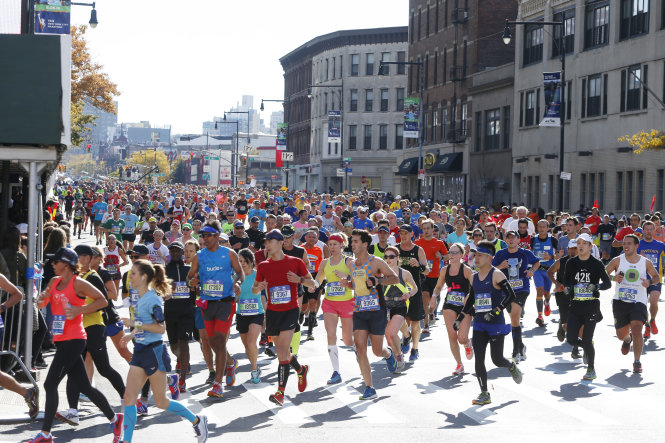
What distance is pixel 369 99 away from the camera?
98438 mm

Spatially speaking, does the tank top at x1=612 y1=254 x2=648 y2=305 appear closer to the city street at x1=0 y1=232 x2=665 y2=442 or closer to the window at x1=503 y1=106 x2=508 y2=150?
the city street at x1=0 y1=232 x2=665 y2=442

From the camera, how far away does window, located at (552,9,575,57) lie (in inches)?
1918

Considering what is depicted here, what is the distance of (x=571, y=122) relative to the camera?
160 ft

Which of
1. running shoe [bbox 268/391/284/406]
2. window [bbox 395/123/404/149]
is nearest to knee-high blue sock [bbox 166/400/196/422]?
running shoe [bbox 268/391/284/406]

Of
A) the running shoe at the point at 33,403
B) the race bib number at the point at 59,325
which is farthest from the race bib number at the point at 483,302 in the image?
the running shoe at the point at 33,403

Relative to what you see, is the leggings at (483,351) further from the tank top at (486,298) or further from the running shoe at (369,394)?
the running shoe at (369,394)

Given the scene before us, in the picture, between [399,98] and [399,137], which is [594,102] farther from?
[399,98]

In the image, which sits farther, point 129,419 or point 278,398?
point 278,398

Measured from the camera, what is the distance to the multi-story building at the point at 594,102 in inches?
1626

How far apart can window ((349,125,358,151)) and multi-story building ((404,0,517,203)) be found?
24321 millimetres

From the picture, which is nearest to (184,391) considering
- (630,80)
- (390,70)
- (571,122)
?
(630,80)

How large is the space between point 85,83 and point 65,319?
142ft

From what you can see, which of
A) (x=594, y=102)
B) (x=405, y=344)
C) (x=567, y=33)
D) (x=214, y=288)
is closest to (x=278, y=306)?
(x=214, y=288)

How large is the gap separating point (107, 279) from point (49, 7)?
16.9 meters
